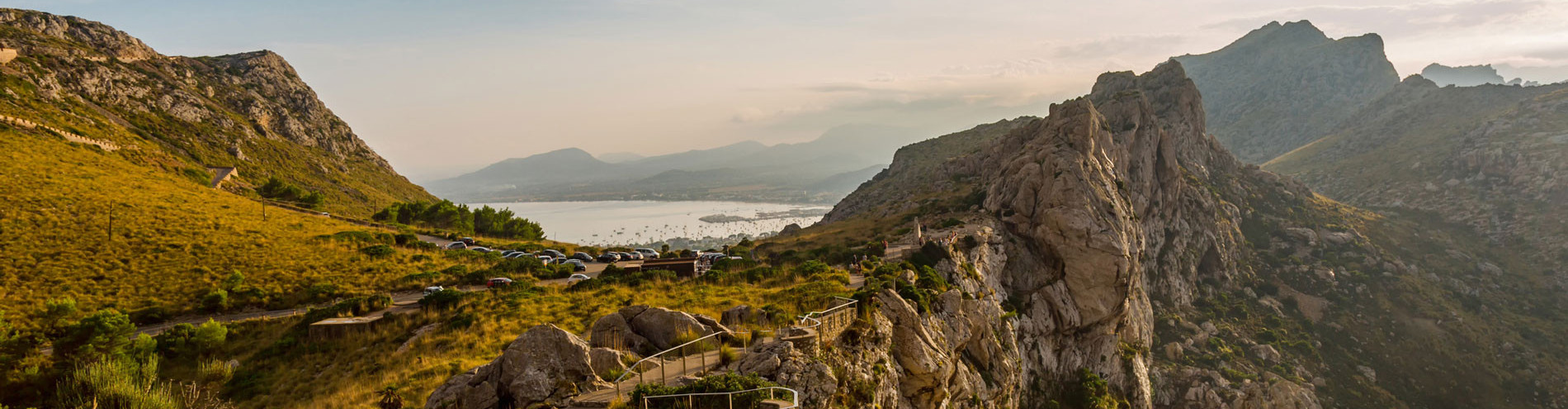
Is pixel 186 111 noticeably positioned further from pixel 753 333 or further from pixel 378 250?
pixel 753 333

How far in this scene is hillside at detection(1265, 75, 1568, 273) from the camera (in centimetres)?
9975

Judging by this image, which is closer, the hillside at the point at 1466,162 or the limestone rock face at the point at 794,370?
the limestone rock face at the point at 794,370

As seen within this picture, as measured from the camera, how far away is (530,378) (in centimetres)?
1459

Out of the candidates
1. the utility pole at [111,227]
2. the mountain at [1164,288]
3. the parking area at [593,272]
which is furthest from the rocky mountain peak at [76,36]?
the mountain at [1164,288]

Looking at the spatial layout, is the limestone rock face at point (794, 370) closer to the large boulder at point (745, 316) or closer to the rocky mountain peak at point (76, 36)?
the large boulder at point (745, 316)

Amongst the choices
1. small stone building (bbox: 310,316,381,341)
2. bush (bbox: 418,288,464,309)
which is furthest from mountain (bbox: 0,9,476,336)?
bush (bbox: 418,288,464,309)

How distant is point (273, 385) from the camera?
22547 mm

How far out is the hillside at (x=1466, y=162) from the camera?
327 ft

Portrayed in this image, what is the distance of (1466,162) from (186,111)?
788 ft

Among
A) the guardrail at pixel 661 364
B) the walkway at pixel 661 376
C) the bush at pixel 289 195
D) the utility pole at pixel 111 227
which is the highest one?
the bush at pixel 289 195

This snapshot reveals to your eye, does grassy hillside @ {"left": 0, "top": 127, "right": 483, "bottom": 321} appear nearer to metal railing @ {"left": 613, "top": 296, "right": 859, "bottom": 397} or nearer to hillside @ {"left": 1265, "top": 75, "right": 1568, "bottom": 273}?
metal railing @ {"left": 613, "top": 296, "right": 859, "bottom": 397}

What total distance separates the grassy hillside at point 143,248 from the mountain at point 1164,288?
111 feet

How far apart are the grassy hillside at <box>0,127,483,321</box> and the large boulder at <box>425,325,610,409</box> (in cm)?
2832

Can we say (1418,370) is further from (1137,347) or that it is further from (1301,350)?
(1137,347)
